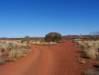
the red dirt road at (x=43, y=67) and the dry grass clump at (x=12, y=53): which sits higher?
the dry grass clump at (x=12, y=53)

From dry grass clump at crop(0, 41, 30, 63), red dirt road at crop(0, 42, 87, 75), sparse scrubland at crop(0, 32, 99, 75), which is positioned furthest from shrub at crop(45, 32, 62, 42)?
red dirt road at crop(0, 42, 87, 75)

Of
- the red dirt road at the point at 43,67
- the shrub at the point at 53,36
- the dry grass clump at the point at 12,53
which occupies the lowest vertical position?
the red dirt road at the point at 43,67

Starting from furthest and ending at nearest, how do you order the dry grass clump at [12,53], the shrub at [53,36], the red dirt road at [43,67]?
the shrub at [53,36] → the dry grass clump at [12,53] → the red dirt road at [43,67]

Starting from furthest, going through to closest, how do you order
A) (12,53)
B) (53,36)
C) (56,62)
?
(53,36) → (12,53) → (56,62)

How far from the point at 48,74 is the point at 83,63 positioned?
4903mm

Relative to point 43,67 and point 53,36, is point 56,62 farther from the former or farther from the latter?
point 53,36

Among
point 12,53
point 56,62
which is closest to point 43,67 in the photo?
point 56,62

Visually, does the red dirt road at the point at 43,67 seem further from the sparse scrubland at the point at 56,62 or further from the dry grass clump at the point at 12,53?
the dry grass clump at the point at 12,53

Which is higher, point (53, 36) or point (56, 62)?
point (53, 36)

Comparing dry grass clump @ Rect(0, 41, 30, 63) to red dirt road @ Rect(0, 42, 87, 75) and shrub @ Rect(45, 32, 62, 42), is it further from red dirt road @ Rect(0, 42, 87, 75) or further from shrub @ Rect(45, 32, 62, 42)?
shrub @ Rect(45, 32, 62, 42)

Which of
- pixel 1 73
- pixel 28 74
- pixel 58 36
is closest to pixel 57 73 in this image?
pixel 28 74

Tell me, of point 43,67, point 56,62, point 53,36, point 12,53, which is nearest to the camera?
point 43,67

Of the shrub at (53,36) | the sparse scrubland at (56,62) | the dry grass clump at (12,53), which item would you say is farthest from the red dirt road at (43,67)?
the shrub at (53,36)

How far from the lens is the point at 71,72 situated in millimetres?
13477
